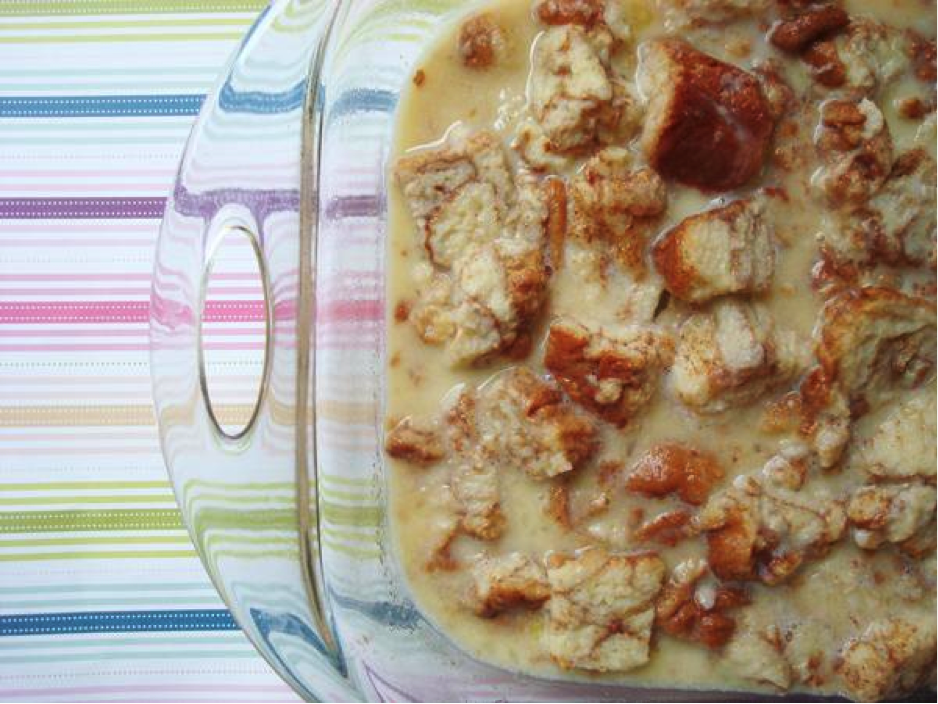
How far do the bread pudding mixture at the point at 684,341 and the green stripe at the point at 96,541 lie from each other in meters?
0.39

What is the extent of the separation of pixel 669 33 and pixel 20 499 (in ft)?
3.46

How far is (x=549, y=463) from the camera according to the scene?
1.41m

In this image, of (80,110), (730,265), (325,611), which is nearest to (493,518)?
(325,611)

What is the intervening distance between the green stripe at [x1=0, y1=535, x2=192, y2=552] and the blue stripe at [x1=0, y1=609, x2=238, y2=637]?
9 centimetres

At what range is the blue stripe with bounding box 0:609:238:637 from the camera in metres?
1.65

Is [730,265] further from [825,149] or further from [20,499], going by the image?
[20,499]

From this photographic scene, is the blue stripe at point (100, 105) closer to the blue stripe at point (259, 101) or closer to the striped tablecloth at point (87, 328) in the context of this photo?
the striped tablecloth at point (87, 328)

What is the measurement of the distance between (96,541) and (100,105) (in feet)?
1.95

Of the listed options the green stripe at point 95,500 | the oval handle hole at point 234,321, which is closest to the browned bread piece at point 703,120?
the oval handle hole at point 234,321

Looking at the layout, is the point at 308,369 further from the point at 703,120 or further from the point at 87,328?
the point at 703,120

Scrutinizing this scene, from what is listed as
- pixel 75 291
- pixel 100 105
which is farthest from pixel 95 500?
pixel 100 105

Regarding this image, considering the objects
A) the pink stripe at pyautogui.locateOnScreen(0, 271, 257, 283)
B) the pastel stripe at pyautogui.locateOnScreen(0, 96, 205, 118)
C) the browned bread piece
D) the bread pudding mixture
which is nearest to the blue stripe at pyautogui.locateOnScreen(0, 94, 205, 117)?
the pastel stripe at pyautogui.locateOnScreen(0, 96, 205, 118)

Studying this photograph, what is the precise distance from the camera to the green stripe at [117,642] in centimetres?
164

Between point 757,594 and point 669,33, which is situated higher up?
point 669,33
